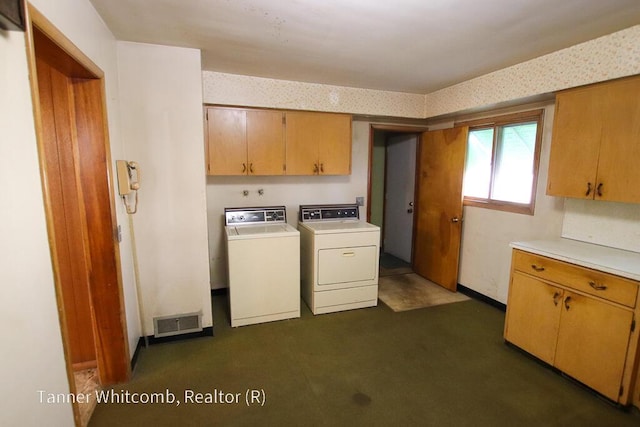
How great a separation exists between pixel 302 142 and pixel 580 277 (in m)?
2.59

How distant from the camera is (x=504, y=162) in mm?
3316

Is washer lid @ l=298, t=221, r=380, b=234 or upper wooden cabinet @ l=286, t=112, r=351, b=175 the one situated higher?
upper wooden cabinet @ l=286, t=112, r=351, b=175

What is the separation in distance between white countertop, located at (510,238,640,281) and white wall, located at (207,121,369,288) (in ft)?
6.59

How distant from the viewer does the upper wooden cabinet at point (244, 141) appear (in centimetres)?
304

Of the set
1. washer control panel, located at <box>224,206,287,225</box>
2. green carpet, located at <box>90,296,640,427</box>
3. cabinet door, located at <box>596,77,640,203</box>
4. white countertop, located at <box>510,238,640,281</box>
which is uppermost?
cabinet door, located at <box>596,77,640,203</box>

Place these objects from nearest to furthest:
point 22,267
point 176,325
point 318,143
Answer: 1. point 22,267
2. point 176,325
3. point 318,143

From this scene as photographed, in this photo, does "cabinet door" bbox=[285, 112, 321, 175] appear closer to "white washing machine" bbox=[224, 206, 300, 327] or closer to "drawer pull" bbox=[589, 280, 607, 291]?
"white washing machine" bbox=[224, 206, 300, 327]

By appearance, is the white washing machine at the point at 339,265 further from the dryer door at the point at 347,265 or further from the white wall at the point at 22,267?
the white wall at the point at 22,267

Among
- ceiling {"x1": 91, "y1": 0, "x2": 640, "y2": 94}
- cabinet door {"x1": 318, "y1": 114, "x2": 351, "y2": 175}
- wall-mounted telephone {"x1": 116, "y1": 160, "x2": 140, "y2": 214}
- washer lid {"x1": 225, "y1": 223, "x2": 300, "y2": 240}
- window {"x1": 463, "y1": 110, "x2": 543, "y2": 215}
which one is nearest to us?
ceiling {"x1": 91, "y1": 0, "x2": 640, "y2": 94}

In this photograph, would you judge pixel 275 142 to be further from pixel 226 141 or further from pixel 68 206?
pixel 68 206

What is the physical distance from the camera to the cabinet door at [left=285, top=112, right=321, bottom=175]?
3307mm

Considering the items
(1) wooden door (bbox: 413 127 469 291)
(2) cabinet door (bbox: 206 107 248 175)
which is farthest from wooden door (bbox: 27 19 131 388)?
(1) wooden door (bbox: 413 127 469 291)

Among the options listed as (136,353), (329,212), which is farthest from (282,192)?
(136,353)

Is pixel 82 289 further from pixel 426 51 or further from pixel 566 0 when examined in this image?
pixel 566 0
